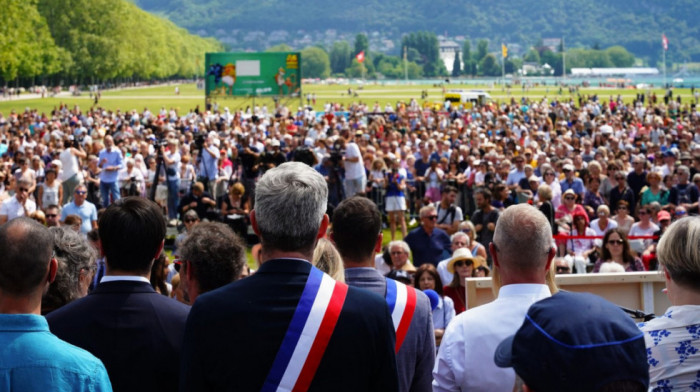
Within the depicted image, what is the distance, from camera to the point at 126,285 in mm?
3764

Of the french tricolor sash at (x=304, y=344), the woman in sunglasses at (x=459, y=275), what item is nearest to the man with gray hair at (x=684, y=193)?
the woman in sunglasses at (x=459, y=275)

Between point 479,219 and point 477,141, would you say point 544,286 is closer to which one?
point 479,219

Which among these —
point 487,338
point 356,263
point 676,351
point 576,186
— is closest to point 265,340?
point 487,338

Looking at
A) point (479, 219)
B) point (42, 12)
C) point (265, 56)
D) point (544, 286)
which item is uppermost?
point (42, 12)

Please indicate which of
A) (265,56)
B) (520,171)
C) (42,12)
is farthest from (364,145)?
(42,12)

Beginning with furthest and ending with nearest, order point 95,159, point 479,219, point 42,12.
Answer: point 42,12, point 95,159, point 479,219

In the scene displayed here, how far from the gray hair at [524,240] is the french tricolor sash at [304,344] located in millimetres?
871

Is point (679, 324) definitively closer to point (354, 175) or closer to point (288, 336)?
point (288, 336)

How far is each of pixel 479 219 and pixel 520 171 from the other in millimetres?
4211

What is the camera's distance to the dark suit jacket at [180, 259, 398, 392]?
307cm

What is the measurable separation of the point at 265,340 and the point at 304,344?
0.13 meters

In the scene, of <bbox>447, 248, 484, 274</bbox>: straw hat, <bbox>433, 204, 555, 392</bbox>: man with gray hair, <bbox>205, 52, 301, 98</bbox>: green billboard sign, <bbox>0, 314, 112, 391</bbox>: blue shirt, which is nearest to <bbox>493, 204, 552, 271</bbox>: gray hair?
<bbox>433, 204, 555, 392</bbox>: man with gray hair

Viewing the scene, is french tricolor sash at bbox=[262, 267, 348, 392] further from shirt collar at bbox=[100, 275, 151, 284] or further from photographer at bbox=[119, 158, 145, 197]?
photographer at bbox=[119, 158, 145, 197]

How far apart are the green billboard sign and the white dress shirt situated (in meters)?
51.0
